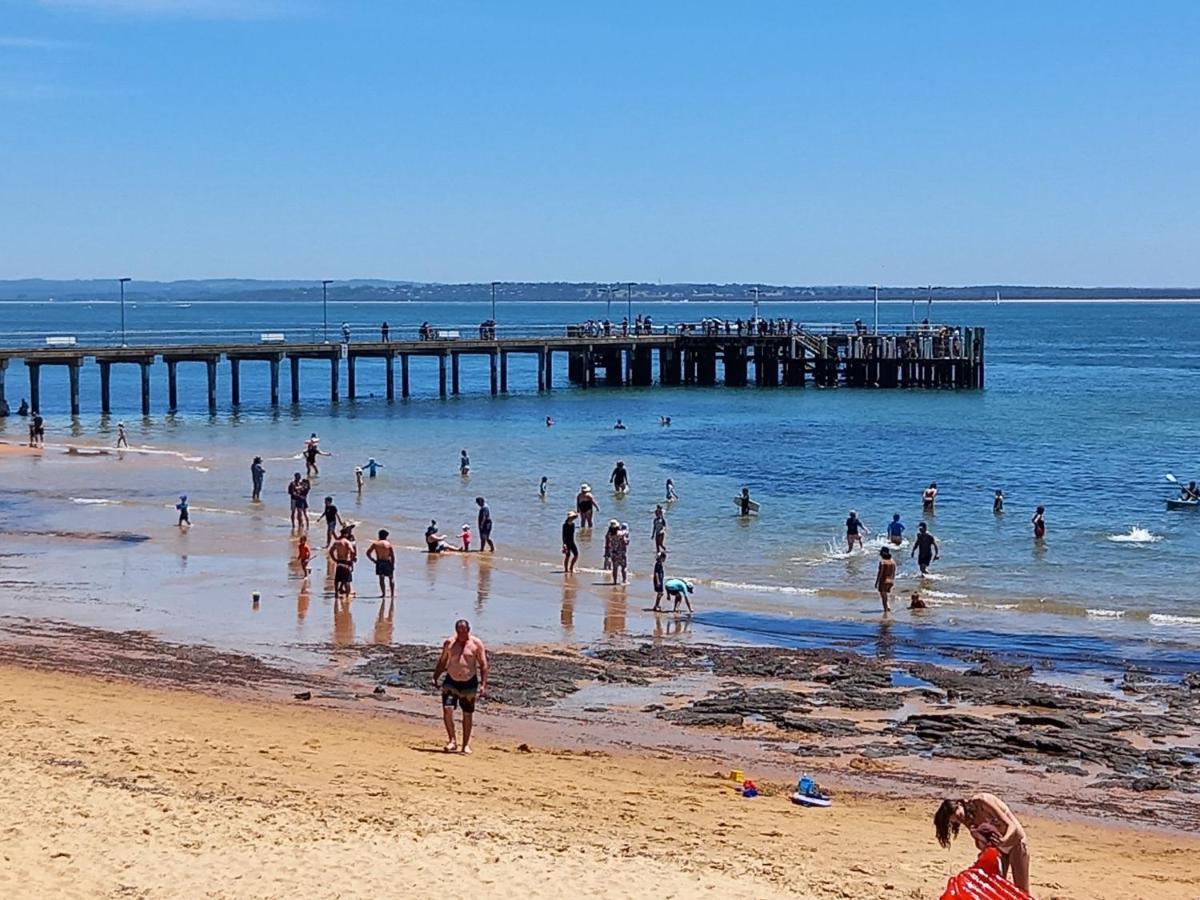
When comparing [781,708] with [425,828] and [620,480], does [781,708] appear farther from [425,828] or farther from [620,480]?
[620,480]

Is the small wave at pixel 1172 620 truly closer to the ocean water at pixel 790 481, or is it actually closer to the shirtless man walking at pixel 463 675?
the ocean water at pixel 790 481

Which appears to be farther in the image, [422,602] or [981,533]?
[981,533]

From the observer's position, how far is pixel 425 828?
11.5 metres

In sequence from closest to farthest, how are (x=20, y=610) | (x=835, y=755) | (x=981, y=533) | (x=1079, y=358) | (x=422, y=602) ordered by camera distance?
(x=835, y=755) < (x=20, y=610) < (x=422, y=602) < (x=981, y=533) < (x=1079, y=358)

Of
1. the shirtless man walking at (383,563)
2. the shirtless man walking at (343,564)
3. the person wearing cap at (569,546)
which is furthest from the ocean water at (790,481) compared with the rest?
the shirtless man walking at (343,564)

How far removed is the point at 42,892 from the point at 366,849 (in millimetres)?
2091

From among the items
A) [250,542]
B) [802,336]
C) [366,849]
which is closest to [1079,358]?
[802,336]

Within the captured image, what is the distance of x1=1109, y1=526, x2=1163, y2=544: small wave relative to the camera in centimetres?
3155

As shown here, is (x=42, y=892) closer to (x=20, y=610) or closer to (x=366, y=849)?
(x=366, y=849)

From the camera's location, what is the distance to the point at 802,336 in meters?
76.8

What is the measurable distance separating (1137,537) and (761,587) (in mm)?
10076

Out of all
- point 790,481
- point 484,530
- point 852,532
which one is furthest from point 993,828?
point 790,481

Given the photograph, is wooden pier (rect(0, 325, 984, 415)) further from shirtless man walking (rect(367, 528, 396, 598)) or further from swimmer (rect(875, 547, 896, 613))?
swimmer (rect(875, 547, 896, 613))

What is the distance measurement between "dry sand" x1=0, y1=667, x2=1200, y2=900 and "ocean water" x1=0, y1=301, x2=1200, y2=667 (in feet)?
27.4
